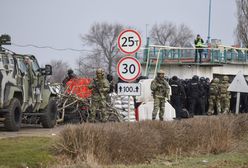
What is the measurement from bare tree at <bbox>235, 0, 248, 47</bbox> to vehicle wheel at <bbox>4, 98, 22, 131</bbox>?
38207mm

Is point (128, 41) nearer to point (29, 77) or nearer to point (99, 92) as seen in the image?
point (99, 92)

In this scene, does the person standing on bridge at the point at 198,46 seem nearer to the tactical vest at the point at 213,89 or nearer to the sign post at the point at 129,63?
the tactical vest at the point at 213,89

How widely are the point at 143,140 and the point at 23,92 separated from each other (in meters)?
5.85

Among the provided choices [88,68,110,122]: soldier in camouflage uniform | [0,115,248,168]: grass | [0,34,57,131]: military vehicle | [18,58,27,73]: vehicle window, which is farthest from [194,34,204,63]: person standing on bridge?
[0,115,248,168]: grass

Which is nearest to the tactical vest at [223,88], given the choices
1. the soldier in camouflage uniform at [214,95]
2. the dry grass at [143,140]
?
the soldier in camouflage uniform at [214,95]


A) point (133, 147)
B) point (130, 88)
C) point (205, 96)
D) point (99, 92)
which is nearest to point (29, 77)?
point (99, 92)

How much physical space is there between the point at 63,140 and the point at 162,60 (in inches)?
896

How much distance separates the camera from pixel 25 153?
10102 mm

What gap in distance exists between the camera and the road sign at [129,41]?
528 inches

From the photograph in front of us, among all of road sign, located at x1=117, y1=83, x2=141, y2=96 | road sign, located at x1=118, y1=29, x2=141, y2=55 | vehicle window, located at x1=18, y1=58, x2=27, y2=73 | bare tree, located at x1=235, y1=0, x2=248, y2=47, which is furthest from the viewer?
bare tree, located at x1=235, y1=0, x2=248, y2=47

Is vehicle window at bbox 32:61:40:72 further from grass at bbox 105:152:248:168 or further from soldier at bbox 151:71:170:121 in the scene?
grass at bbox 105:152:248:168

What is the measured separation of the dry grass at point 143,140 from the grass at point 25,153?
16.2 inches

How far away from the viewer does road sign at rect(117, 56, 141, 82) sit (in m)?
13.5

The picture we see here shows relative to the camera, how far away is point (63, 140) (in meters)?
10.8
